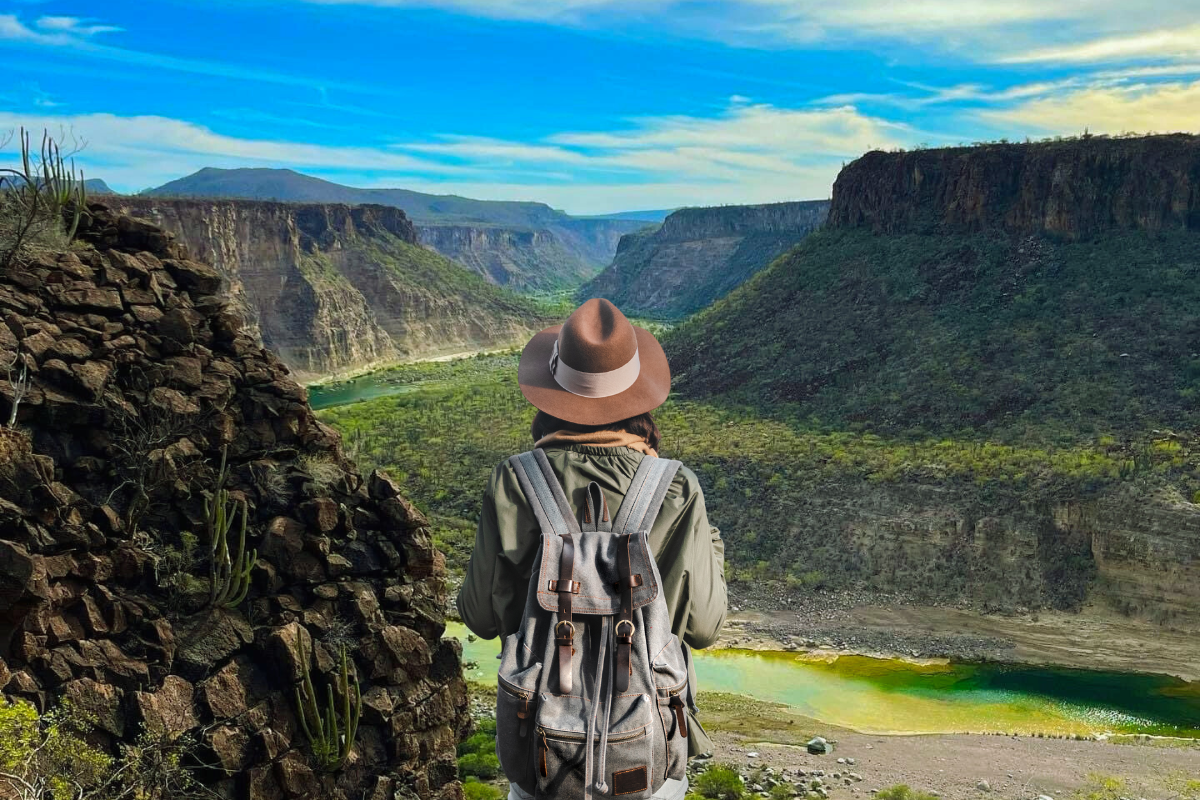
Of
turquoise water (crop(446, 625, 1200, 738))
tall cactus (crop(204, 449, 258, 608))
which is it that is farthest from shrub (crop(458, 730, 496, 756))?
turquoise water (crop(446, 625, 1200, 738))

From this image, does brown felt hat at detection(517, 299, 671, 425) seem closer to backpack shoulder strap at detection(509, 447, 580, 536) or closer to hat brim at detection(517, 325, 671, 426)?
hat brim at detection(517, 325, 671, 426)

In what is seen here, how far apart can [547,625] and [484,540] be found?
391 millimetres

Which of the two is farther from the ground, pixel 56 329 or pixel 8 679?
pixel 56 329

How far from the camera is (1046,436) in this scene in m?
36.3

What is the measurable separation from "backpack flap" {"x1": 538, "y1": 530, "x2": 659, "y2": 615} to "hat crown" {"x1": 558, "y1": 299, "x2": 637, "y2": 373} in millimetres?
685

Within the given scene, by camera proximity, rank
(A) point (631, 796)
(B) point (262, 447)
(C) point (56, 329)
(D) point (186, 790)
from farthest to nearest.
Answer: (B) point (262, 447)
(C) point (56, 329)
(D) point (186, 790)
(A) point (631, 796)

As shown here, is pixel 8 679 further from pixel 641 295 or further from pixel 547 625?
pixel 641 295

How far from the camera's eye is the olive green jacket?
381 centimetres

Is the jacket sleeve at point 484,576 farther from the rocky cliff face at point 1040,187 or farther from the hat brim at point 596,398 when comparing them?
the rocky cliff face at point 1040,187

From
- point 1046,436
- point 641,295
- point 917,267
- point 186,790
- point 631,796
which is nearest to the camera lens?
point 631,796

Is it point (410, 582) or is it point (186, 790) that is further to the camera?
point (410, 582)

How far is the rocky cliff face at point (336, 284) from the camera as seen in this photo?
83000 mm

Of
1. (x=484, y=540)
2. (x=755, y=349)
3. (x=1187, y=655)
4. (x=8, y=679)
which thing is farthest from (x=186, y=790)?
(x=755, y=349)

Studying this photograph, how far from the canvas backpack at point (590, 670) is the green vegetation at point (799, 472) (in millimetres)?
29321
